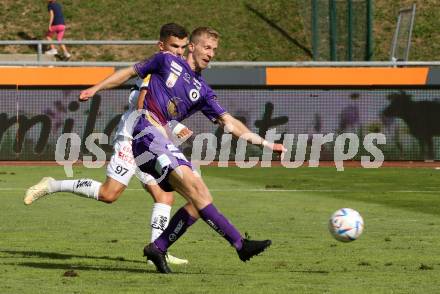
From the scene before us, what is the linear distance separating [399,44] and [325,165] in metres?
10.5

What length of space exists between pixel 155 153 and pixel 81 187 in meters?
1.56

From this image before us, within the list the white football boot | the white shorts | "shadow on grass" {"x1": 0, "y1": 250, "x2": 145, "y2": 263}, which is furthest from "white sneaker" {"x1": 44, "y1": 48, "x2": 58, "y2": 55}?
the white football boot

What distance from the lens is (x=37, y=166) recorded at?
26.4 m

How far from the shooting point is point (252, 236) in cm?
1339

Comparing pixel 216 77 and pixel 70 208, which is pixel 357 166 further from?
pixel 70 208

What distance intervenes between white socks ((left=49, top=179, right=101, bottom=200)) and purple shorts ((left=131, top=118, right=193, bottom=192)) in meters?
1.12

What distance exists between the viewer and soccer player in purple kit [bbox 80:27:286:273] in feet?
32.4

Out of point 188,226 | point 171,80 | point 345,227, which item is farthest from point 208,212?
point 345,227

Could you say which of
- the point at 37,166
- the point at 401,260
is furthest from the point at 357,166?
the point at 401,260

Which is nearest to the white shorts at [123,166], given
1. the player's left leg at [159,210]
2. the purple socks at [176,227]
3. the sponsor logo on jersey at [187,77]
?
the player's left leg at [159,210]

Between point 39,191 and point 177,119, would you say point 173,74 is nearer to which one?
point 177,119

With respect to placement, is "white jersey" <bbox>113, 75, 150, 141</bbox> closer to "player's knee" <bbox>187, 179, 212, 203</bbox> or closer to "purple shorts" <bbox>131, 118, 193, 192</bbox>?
"purple shorts" <bbox>131, 118, 193, 192</bbox>

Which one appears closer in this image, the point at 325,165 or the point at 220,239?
the point at 220,239

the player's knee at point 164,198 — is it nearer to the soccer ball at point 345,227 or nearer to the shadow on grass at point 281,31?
the soccer ball at point 345,227
